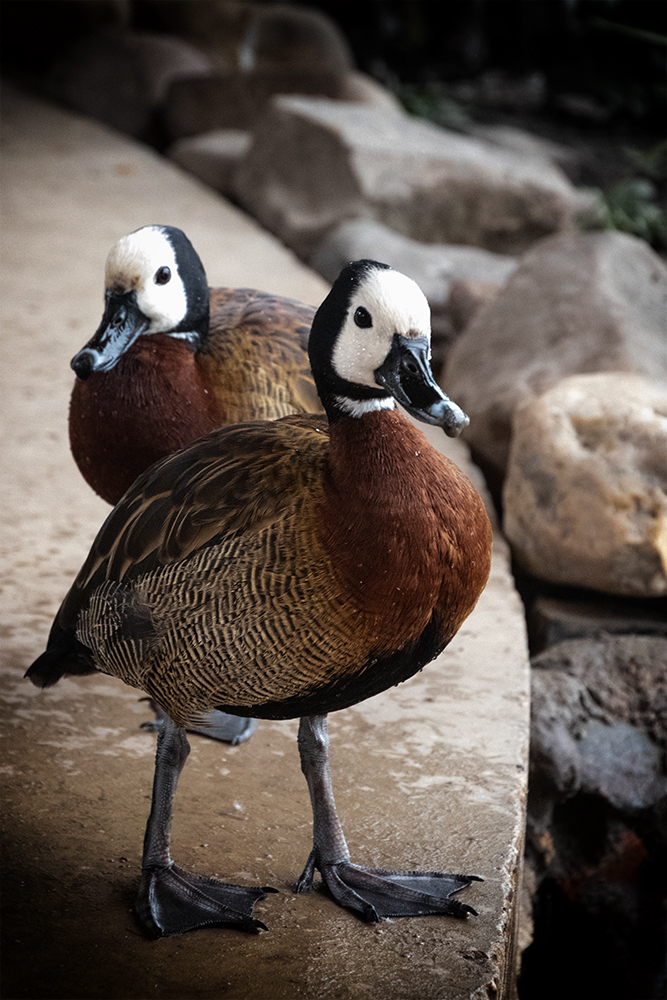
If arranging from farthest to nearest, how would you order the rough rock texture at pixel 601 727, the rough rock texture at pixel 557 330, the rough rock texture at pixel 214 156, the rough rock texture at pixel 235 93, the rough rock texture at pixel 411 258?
the rough rock texture at pixel 235 93 < the rough rock texture at pixel 214 156 < the rough rock texture at pixel 411 258 < the rough rock texture at pixel 557 330 < the rough rock texture at pixel 601 727

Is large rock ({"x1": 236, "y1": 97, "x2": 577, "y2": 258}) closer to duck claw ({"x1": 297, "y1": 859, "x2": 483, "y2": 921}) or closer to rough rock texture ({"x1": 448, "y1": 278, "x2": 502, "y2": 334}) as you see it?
rough rock texture ({"x1": 448, "y1": 278, "x2": 502, "y2": 334})

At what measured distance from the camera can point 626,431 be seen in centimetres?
332

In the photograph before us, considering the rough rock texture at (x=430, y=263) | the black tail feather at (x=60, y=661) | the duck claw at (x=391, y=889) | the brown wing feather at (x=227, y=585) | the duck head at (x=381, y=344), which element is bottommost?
the rough rock texture at (x=430, y=263)

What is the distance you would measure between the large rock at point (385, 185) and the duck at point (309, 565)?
15.1 ft

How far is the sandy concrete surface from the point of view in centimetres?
181

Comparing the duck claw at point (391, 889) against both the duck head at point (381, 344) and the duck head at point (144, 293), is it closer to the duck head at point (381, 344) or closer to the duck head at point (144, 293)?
the duck head at point (381, 344)

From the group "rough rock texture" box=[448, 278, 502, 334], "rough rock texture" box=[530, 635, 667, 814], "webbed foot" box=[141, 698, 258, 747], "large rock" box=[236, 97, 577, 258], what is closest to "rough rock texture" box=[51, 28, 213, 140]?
"large rock" box=[236, 97, 577, 258]

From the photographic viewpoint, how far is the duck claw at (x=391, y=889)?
199cm

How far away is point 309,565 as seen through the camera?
1755mm

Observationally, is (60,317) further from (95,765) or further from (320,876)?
(320,876)

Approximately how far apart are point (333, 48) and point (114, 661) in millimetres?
8932

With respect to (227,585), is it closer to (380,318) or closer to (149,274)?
(380,318)

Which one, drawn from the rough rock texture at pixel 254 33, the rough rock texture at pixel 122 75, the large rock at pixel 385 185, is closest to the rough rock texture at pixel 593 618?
the large rock at pixel 385 185

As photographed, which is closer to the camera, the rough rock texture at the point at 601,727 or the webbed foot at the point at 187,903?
the webbed foot at the point at 187,903
